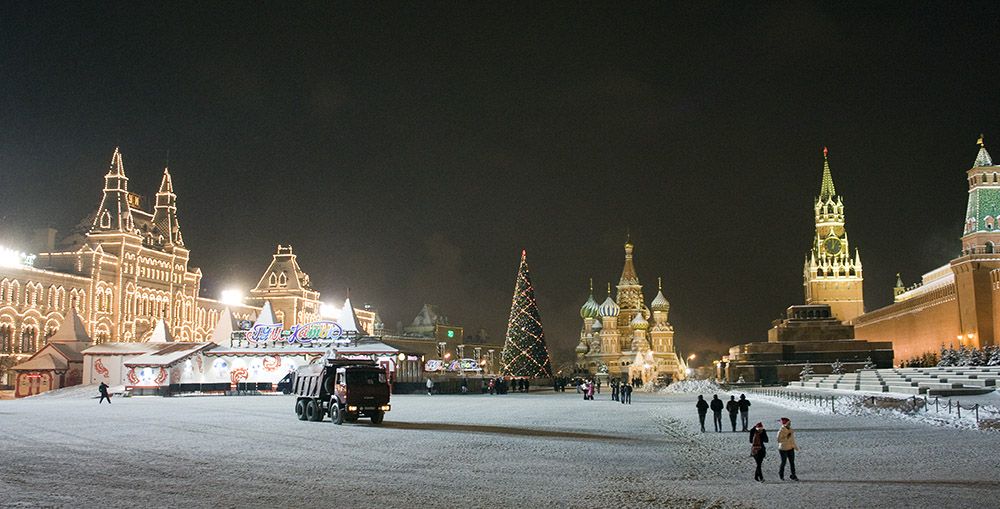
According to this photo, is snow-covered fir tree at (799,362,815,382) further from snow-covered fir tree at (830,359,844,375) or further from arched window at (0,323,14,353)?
arched window at (0,323,14,353)

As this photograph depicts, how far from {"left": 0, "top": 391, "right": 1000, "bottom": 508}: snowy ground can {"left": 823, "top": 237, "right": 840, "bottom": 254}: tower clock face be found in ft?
364

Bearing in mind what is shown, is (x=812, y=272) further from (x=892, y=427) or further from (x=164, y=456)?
(x=164, y=456)

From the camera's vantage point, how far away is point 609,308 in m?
132

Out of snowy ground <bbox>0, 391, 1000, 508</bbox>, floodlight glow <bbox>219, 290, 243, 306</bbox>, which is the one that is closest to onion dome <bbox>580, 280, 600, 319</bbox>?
floodlight glow <bbox>219, 290, 243, 306</bbox>

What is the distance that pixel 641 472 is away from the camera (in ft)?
52.6

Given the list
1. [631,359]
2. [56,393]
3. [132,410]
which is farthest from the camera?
[631,359]

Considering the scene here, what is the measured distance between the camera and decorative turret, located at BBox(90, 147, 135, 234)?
3039 inches

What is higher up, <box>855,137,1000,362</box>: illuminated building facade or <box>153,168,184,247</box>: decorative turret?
<box>153,168,184,247</box>: decorative turret

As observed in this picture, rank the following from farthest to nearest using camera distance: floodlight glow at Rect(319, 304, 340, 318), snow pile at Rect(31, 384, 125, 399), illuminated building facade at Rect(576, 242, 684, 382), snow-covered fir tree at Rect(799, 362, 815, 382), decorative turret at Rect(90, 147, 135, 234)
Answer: illuminated building facade at Rect(576, 242, 684, 382) → floodlight glow at Rect(319, 304, 340, 318) → decorative turret at Rect(90, 147, 135, 234) → snow-covered fir tree at Rect(799, 362, 815, 382) → snow pile at Rect(31, 384, 125, 399)

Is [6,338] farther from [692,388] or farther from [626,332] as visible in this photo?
[626,332]

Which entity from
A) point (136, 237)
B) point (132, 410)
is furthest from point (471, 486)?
point (136, 237)

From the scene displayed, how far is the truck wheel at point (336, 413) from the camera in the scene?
27.0m

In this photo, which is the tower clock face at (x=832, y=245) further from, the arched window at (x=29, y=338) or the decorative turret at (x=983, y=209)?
the arched window at (x=29, y=338)

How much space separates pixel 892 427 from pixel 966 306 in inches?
1979
